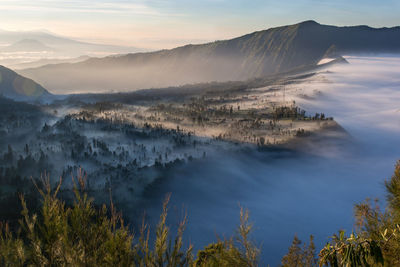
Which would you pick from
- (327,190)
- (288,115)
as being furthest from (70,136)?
(327,190)

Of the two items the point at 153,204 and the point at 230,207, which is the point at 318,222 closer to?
the point at 230,207

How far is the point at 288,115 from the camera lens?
192 metres

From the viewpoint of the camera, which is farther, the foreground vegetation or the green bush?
the green bush

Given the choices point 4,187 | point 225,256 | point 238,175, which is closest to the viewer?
point 225,256

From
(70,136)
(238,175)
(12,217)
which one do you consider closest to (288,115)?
(238,175)

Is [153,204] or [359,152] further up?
[359,152]

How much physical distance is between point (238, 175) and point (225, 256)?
143m

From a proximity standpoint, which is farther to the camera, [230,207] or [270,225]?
[230,207]

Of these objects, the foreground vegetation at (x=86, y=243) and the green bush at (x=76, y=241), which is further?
the green bush at (x=76, y=241)

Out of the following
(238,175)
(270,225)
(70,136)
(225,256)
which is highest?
(225,256)

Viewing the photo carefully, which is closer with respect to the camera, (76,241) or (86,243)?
(86,243)

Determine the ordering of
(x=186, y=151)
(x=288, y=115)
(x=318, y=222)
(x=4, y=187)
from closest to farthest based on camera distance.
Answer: (x=318, y=222) → (x=4, y=187) → (x=186, y=151) → (x=288, y=115)

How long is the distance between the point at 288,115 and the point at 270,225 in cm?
8800

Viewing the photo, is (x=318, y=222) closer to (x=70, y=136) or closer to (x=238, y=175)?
(x=238, y=175)
